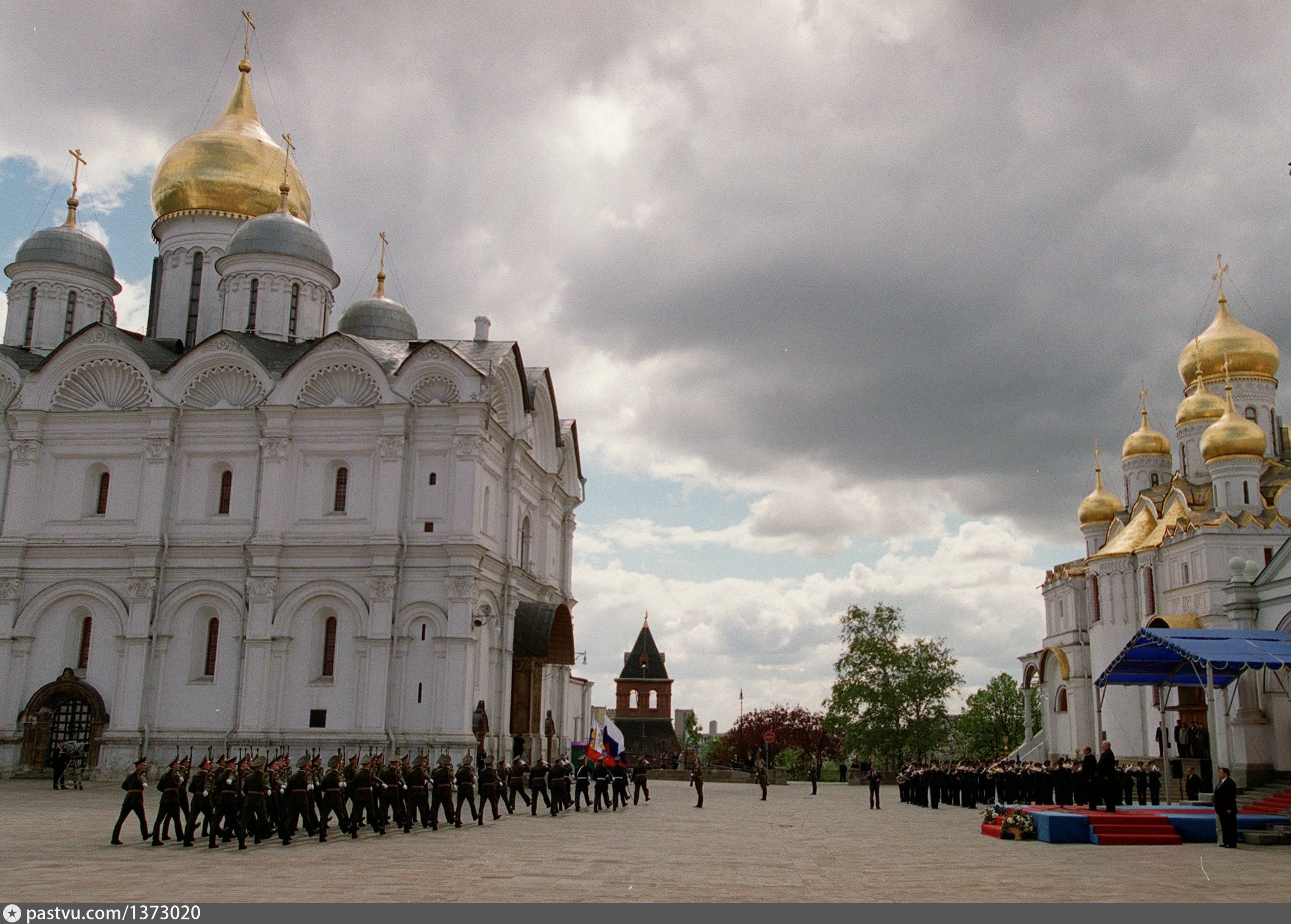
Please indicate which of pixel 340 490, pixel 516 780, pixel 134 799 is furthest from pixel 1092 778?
pixel 340 490

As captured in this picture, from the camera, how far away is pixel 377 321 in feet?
126

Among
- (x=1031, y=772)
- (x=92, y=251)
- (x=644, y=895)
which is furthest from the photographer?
(x=92, y=251)

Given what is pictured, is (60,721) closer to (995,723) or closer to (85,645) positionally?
(85,645)

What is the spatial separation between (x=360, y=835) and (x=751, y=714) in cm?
7158

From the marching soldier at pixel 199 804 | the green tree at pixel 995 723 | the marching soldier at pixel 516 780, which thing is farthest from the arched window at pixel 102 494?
the green tree at pixel 995 723

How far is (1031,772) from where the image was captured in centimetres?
2873

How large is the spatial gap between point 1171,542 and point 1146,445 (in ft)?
40.2

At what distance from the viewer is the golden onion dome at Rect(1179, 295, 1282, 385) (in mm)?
48781

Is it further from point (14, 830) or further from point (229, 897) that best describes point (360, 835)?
point (229, 897)

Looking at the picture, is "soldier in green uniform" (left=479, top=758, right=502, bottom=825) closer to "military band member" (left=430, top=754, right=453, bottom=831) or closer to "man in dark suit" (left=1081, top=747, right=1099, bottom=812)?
"military band member" (left=430, top=754, right=453, bottom=831)

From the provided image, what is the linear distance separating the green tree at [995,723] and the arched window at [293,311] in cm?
5988

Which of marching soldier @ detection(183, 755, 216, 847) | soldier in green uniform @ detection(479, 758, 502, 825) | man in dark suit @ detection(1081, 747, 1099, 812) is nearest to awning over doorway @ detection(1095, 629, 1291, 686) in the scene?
man in dark suit @ detection(1081, 747, 1099, 812)
